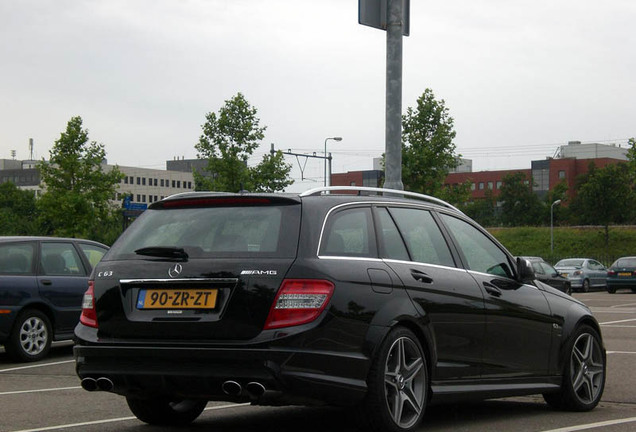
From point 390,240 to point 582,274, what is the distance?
3837 centimetres

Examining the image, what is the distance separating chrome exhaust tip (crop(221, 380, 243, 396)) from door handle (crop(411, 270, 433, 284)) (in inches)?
59.7

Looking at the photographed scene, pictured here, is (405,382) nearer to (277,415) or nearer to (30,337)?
(277,415)

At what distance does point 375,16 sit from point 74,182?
1728 inches

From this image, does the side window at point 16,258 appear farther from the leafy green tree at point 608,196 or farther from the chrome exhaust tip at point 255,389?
the leafy green tree at point 608,196

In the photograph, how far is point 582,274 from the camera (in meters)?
43.5

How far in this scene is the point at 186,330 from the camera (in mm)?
6008

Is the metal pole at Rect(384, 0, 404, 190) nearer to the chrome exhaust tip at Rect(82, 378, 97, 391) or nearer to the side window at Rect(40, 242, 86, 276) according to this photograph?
the side window at Rect(40, 242, 86, 276)

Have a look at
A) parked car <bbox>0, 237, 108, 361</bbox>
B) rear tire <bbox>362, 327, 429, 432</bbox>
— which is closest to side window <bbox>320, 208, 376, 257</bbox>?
rear tire <bbox>362, 327, 429, 432</bbox>

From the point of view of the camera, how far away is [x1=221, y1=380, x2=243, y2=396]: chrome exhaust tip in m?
5.76

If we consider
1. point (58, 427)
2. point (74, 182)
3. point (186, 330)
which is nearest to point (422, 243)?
point (186, 330)

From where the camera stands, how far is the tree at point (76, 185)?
176ft

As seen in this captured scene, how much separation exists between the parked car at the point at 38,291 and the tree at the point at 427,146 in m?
37.5

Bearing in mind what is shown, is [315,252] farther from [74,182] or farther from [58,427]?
[74,182]

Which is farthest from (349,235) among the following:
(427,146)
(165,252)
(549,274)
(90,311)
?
(427,146)
